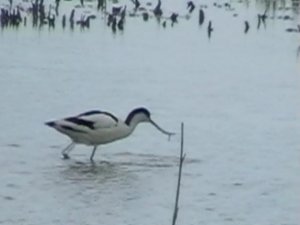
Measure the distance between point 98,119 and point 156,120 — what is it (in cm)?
208

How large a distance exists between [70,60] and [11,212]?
9288 mm

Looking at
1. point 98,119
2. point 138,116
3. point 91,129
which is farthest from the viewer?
point 138,116

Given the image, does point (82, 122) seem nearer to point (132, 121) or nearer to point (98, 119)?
point (98, 119)

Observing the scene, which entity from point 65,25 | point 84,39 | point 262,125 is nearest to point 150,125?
point 262,125

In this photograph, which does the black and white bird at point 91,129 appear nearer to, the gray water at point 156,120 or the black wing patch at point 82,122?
the black wing patch at point 82,122

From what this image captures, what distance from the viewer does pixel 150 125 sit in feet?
41.3

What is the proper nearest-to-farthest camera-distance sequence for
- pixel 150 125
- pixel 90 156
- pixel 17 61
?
1. pixel 90 156
2. pixel 150 125
3. pixel 17 61

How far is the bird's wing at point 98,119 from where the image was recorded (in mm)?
10750

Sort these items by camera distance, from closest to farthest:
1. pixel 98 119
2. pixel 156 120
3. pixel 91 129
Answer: pixel 91 129 < pixel 98 119 < pixel 156 120

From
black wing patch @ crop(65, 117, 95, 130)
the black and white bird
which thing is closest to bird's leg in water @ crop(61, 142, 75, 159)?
the black and white bird

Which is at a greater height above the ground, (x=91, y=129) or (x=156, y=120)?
(x=91, y=129)

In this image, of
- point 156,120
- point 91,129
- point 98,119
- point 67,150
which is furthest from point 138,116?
point 156,120

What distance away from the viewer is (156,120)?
1282 centimetres

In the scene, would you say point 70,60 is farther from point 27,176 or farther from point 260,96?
point 27,176
